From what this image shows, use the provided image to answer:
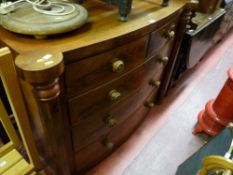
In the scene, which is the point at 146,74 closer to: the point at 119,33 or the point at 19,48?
the point at 119,33

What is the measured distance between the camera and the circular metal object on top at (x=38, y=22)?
1.73 feet

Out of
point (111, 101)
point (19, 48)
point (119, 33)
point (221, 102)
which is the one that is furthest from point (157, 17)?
point (221, 102)

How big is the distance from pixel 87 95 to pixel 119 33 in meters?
0.24

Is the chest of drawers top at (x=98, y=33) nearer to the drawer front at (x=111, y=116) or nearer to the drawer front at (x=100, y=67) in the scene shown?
the drawer front at (x=100, y=67)

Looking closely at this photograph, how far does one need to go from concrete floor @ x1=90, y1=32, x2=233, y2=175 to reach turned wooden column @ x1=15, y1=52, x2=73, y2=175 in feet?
1.76

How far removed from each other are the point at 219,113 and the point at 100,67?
102 cm

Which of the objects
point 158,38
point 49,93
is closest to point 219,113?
point 158,38

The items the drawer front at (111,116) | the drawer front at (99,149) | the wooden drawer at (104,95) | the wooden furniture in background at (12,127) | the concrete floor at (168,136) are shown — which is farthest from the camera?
the concrete floor at (168,136)

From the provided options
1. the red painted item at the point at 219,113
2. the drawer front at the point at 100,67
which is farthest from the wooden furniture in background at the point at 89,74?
the red painted item at the point at 219,113

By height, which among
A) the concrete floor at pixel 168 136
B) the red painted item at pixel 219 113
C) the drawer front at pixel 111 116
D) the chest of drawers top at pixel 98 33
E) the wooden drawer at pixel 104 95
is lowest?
the concrete floor at pixel 168 136

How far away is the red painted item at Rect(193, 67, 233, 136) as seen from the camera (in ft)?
4.00

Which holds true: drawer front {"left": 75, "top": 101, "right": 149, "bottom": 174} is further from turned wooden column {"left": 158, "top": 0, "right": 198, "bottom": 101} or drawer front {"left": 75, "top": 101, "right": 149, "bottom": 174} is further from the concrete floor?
turned wooden column {"left": 158, "top": 0, "right": 198, "bottom": 101}

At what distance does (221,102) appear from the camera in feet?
4.23

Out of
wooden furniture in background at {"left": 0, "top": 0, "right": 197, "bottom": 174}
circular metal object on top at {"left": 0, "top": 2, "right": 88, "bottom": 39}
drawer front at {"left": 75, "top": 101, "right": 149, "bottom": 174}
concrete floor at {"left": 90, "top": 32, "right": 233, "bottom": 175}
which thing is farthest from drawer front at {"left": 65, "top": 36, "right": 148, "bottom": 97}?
concrete floor at {"left": 90, "top": 32, "right": 233, "bottom": 175}
